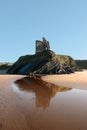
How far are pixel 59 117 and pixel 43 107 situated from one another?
1.72 m

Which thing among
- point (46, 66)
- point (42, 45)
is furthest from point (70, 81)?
point (42, 45)

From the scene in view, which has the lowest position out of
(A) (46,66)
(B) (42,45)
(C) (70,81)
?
(C) (70,81)

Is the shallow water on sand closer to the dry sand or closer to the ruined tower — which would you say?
the dry sand

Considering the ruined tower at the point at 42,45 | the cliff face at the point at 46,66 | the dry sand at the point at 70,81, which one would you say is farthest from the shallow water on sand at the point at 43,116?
the ruined tower at the point at 42,45

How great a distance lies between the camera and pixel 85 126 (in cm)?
754

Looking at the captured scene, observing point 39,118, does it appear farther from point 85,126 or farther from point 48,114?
point 85,126

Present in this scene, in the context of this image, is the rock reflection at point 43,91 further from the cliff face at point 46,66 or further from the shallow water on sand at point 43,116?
the cliff face at point 46,66

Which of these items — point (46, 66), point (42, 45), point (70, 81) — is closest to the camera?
point (70, 81)

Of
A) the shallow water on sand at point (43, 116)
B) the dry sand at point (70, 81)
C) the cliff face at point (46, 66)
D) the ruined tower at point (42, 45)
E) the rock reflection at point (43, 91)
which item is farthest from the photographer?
the ruined tower at point (42, 45)

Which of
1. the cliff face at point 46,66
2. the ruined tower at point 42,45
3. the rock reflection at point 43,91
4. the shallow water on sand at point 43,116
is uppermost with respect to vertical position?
the ruined tower at point 42,45

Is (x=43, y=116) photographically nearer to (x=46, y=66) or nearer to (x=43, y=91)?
(x=43, y=91)

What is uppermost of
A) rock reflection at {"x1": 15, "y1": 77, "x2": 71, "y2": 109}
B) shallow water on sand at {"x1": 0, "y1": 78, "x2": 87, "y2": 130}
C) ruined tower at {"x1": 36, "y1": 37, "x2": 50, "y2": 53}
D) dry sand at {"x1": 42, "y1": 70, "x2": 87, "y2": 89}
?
ruined tower at {"x1": 36, "y1": 37, "x2": 50, "y2": 53}

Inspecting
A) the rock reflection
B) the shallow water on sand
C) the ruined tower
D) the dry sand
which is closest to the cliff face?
the ruined tower

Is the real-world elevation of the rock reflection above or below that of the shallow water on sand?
Result: above
